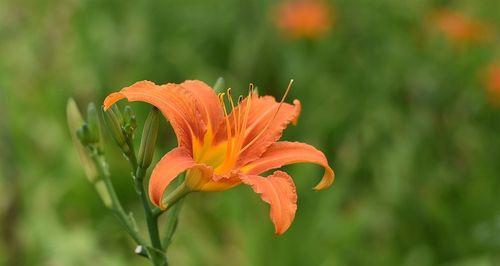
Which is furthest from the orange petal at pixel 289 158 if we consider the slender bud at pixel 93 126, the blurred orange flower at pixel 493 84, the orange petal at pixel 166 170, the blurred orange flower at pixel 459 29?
the blurred orange flower at pixel 459 29

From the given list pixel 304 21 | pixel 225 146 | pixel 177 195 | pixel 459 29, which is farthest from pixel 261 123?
pixel 459 29

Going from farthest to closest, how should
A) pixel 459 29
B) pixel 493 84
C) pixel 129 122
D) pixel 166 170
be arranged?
pixel 459 29, pixel 493 84, pixel 129 122, pixel 166 170

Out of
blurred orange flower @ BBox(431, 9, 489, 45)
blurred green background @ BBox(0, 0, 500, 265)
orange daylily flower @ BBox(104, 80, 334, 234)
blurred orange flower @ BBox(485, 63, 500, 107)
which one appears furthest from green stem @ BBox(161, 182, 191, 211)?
blurred orange flower @ BBox(431, 9, 489, 45)

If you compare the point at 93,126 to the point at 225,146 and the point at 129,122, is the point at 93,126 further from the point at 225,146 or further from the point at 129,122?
the point at 225,146

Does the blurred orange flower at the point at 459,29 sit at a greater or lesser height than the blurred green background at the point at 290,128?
greater

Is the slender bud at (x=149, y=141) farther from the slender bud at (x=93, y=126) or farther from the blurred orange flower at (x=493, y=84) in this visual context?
the blurred orange flower at (x=493, y=84)

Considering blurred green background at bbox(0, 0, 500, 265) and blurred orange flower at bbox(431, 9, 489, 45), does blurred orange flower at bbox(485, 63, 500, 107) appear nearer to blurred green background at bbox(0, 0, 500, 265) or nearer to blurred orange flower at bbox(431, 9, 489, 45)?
blurred green background at bbox(0, 0, 500, 265)

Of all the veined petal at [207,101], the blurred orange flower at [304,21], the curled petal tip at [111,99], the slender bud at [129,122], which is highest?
the blurred orange flower at [304,21]

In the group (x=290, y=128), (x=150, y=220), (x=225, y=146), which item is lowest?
(x=150, y=220)
